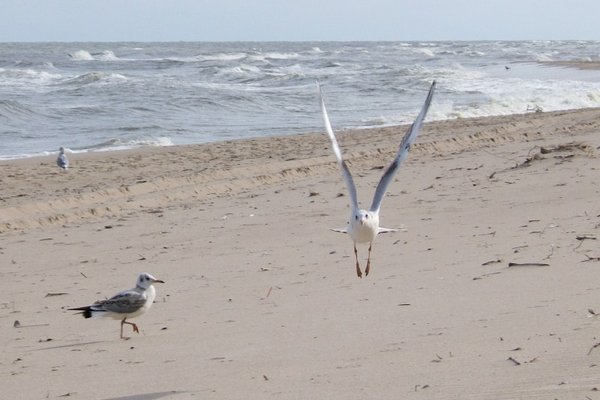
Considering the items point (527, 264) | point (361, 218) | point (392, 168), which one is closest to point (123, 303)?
point (361, 218)

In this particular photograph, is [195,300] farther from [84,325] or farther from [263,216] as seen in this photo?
[263,216]

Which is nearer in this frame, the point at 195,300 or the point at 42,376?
the point at 42,376

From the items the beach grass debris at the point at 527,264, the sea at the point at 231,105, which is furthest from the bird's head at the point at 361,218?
the sea at the point at 231,105

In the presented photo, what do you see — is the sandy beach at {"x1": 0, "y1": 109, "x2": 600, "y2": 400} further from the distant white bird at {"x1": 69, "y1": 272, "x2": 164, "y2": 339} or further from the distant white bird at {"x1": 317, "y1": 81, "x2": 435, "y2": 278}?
the distant white bird at {"x1": 317, "y1": 81, "x2": 435, "y2": 278}

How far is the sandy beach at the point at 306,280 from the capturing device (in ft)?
16.4

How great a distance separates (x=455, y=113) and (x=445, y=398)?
21167 millimetres

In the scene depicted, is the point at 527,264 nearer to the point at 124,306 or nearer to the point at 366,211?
the point at 366,211

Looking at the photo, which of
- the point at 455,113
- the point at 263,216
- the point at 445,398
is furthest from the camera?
the point at 455,113

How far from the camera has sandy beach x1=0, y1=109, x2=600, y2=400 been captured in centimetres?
500

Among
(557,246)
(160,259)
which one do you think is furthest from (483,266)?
(160,259)

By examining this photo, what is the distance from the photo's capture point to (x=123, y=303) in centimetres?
664

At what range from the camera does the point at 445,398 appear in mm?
4418

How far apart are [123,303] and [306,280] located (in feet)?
5.25

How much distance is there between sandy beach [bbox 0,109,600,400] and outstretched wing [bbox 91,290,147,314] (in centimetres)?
19
